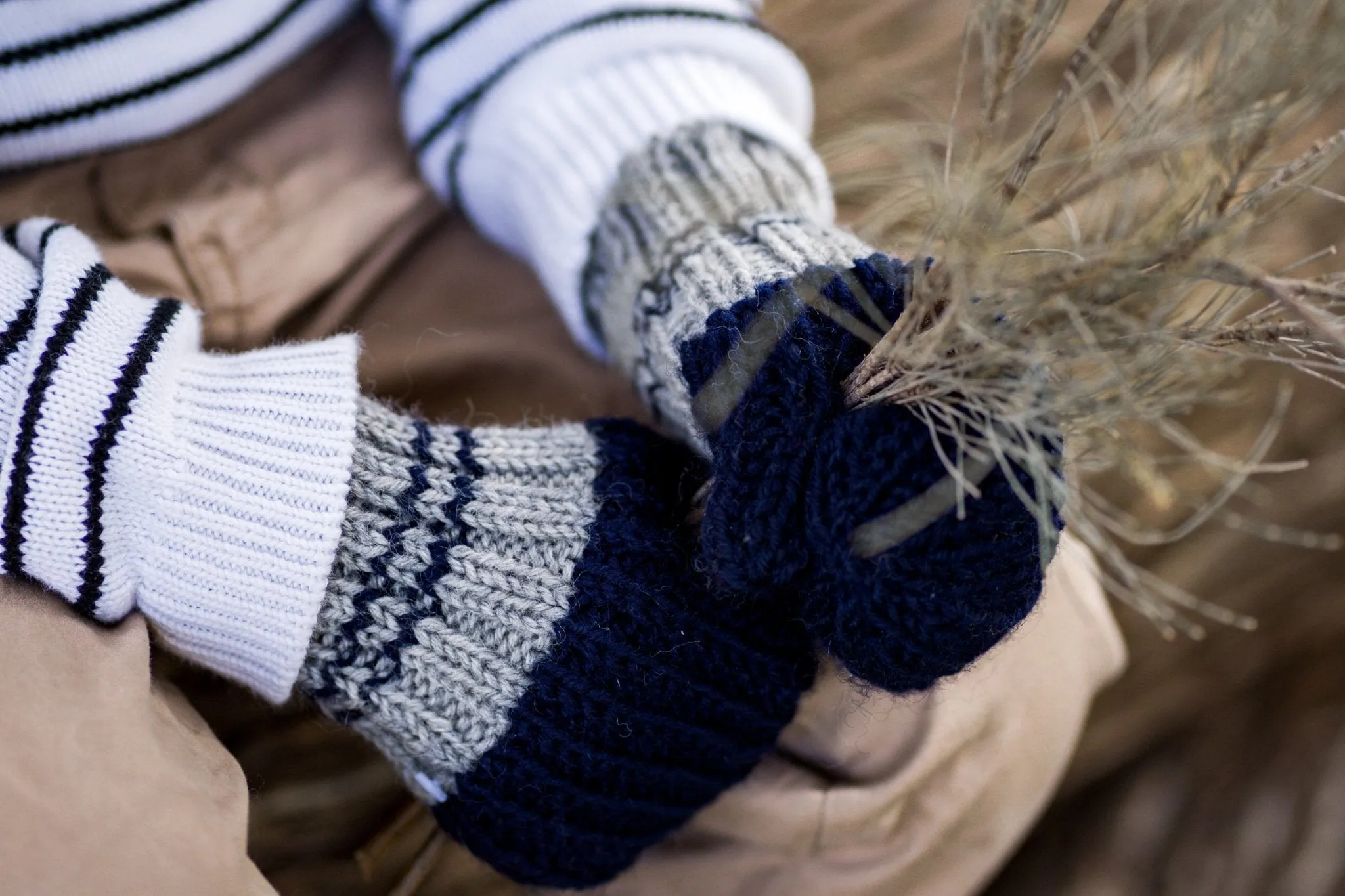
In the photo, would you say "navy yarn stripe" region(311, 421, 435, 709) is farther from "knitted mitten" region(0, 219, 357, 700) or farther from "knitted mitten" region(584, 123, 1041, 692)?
"knitted mitten" region(584, 123, 1041, 692)

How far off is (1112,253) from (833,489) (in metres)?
0.12

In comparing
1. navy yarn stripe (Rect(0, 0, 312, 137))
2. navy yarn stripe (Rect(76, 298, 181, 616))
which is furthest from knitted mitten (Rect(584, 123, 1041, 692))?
navy yarn stripe (Rect(0, 0, 312, 137))

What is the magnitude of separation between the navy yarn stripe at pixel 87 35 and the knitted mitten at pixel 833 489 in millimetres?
357

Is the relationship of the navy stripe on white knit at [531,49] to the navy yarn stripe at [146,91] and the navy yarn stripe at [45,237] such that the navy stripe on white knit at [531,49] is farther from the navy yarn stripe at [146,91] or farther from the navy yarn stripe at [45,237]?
the navy yarn stripe at [45,237]

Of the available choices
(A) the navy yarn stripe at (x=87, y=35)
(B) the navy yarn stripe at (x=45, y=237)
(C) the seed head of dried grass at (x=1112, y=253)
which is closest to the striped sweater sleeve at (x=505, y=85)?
(A) the navy yarn stripe at (x=87, y=35)

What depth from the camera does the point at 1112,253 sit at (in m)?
0.28

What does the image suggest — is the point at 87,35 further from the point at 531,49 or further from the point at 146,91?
the point at 531,49

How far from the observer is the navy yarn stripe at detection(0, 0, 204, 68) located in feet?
1.66

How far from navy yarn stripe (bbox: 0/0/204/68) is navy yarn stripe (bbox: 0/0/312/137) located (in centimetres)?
3

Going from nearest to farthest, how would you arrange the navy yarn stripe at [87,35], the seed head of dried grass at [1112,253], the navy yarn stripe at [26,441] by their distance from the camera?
1. the seed head of dried grass at [1112,253]
2. the navy yarn stripe at [26,441]
3. the navy yarn stripe at [87,35]

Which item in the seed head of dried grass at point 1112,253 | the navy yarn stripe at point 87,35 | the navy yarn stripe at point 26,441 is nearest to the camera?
the seed head of dried grass at point 1112,253

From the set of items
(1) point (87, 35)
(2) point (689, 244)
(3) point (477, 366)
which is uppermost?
(1) point (87, 35)

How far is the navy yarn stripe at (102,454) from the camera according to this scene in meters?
0.38

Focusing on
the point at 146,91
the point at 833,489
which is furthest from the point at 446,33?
the point at 833,489
